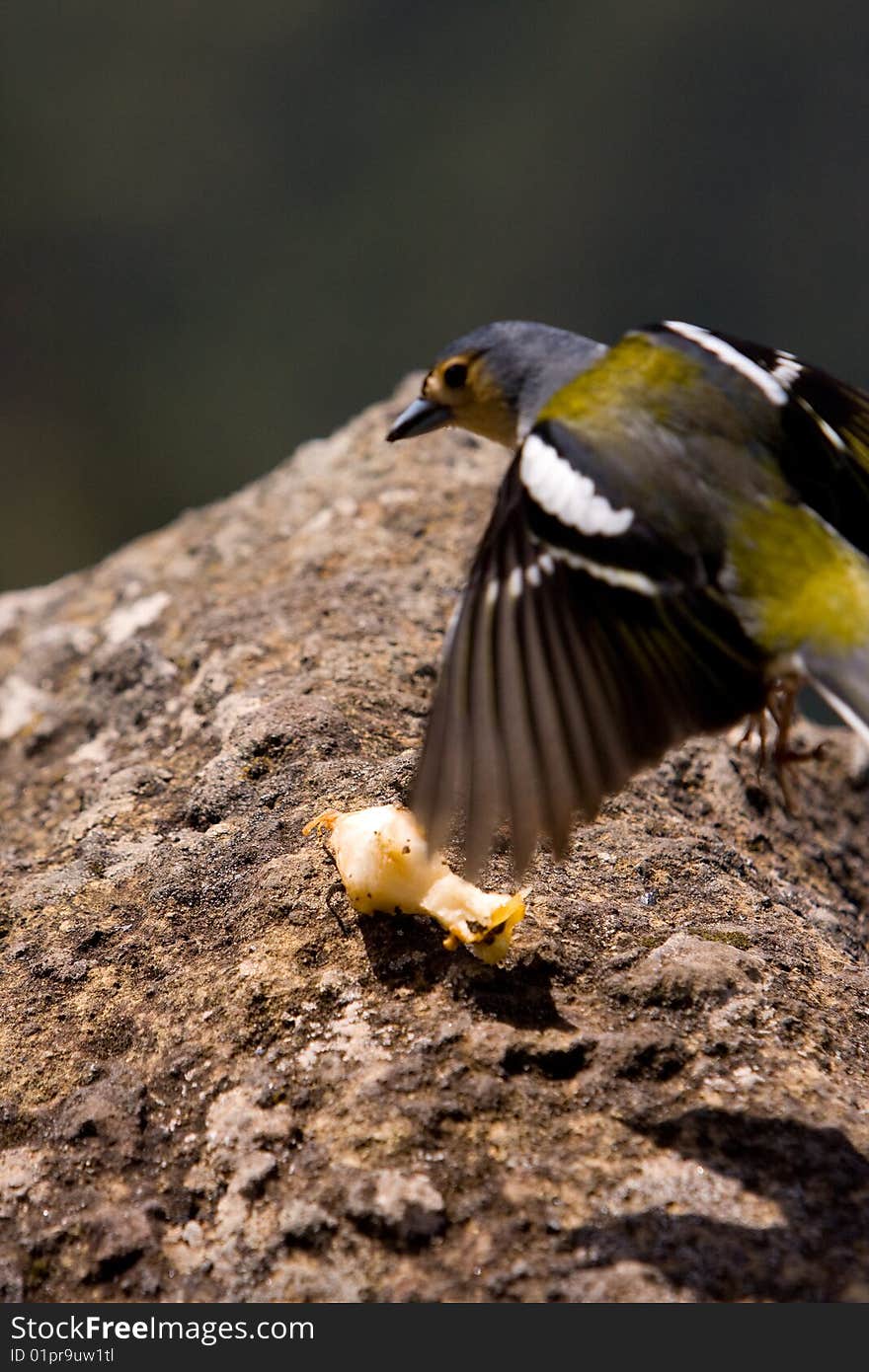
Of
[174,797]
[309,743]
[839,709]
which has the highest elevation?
[839,709]

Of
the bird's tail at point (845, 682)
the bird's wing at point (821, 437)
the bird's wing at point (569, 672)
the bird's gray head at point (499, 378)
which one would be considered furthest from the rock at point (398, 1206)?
the bird's gray head at point (499, 378)

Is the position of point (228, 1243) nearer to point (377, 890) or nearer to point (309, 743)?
point (377, 890)

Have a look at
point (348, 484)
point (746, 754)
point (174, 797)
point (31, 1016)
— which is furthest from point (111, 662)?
A: point (746, 754)

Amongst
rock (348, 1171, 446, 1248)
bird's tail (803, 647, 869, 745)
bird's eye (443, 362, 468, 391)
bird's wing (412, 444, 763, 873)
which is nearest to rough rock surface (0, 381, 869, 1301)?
rock (348, 1171, 446, 1248)

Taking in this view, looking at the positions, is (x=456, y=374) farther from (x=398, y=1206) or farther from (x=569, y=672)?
(x=398, y=1206)

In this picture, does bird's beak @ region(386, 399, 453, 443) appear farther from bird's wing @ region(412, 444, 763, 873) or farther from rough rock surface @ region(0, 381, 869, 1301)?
bird's wing @ region(412, 444, 763, 873)
